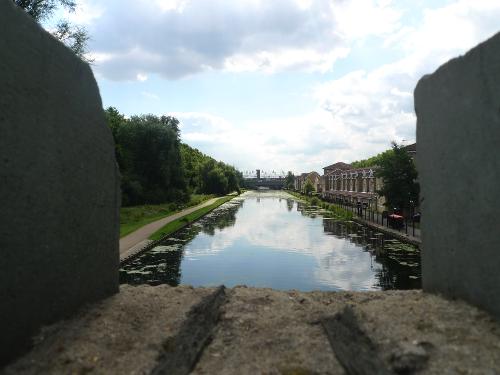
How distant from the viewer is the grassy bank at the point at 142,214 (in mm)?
30611

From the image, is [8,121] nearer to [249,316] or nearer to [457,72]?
[249,316]

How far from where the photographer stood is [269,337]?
4.93m

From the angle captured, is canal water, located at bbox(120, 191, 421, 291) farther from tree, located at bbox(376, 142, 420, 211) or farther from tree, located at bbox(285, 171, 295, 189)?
tree, located at bbox(285, 171, 295, 189)

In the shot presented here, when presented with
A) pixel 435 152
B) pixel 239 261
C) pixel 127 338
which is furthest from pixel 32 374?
pixel 239 261

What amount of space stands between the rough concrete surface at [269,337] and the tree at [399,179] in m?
26.5

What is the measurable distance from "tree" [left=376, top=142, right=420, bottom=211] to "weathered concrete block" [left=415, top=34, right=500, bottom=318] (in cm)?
2599

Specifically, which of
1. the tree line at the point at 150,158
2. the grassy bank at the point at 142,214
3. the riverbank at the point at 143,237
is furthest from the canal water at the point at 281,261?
the tree line at the point at 150,158

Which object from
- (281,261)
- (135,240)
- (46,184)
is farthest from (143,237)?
(46,184)

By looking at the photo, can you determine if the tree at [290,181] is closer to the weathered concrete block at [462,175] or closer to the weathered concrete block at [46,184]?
the weathered concrete block at [462,175]

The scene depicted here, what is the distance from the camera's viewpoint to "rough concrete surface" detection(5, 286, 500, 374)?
396 centimetres

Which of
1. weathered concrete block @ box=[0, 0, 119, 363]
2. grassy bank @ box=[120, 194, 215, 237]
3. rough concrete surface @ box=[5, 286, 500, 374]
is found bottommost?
grassy bank @ box=[120, 194, 215, 237]

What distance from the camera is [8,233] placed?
159 inches

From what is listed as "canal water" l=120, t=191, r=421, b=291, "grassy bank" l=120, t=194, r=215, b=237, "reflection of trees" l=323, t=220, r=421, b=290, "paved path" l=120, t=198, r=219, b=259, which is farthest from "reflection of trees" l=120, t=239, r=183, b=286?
"reflection of trees" l=323, t=220, r=421, b=290

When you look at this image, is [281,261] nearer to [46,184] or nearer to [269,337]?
[269,337]
